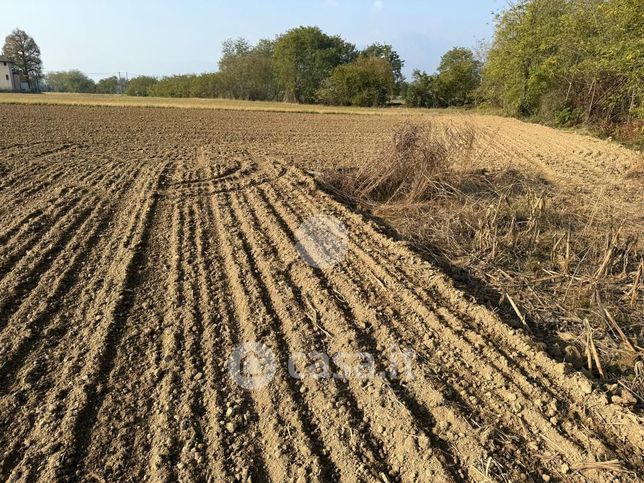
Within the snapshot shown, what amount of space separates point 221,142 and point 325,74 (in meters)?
45.7

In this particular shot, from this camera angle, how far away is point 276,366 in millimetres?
3623

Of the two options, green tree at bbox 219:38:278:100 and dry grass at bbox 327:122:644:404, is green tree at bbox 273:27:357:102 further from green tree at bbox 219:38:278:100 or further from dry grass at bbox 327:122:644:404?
dry grass at bbox 327:122:644:404

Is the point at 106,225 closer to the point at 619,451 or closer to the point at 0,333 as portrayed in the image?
the point at 0,333

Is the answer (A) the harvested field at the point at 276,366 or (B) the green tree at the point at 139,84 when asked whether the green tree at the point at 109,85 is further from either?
(A) the harvested field at the point at 276,366

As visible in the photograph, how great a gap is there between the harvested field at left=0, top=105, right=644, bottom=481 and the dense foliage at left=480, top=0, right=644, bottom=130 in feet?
43.5

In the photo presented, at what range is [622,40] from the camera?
1443 cm

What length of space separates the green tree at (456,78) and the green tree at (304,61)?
52.7ft

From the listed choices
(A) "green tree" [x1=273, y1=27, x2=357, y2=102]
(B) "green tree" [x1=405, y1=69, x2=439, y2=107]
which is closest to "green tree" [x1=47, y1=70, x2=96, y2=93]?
(A) "green tree" [x1=273, y1=27, x2=357, y2=102]

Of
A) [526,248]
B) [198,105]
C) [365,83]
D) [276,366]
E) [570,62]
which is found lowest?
[276,366]

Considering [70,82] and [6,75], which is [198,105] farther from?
[70,82]

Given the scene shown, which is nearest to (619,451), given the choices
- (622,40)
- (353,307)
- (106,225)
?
(353,307)

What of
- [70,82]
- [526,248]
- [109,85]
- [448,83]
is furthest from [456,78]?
[70,82]

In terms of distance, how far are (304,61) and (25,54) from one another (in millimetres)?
57594

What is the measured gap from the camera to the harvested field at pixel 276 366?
279 cm
